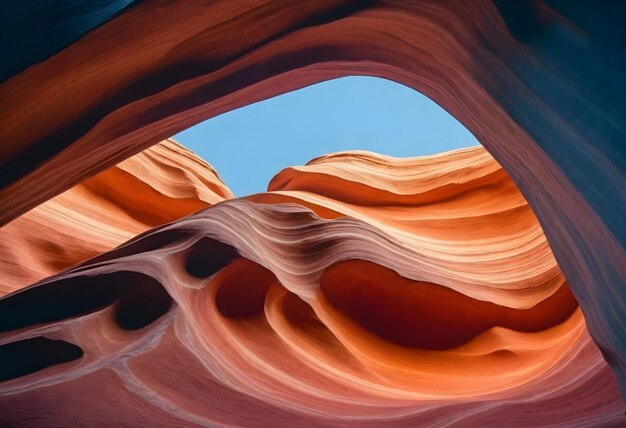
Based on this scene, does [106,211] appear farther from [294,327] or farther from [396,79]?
[396,79]

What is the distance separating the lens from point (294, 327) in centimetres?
501

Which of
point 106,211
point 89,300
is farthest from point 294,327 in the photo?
point 106,211

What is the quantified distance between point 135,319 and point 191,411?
1.11 meters

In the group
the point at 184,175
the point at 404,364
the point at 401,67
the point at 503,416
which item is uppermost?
the point at 184,175

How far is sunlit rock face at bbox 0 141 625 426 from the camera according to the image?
11.6ft

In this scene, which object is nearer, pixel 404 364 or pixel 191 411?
pixel 191 411

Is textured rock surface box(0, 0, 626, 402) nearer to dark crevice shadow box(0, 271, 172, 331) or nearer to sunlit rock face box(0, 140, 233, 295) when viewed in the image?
dark crevice shadow box(0, 271, 172, 331)

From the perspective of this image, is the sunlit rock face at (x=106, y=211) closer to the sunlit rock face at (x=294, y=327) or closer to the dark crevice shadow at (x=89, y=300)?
the sunlit rock face at (x=294, y=327)

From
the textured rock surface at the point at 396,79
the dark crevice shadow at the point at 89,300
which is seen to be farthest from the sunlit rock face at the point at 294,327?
the textured rock surface at the point at 396,79

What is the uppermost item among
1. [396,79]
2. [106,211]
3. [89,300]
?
[106,211]

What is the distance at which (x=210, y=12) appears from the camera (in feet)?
9.52

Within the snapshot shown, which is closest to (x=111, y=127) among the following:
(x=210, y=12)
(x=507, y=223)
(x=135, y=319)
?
(x=210, y=12)

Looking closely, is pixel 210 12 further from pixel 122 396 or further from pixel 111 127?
pixel 122 396

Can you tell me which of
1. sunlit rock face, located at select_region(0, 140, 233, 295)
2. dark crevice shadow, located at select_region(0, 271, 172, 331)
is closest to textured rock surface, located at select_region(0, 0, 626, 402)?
dark crevice shadow, located at select_region(0, 271, 172, 331)
